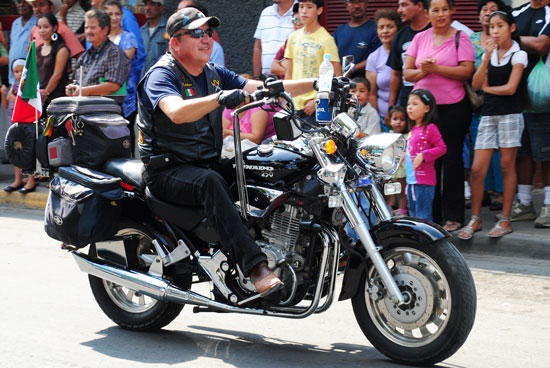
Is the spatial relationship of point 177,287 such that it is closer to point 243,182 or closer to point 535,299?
point 243,182

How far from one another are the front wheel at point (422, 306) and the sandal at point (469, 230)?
3.27 meters

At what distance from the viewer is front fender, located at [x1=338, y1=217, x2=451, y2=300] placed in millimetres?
4688

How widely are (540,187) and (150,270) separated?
5468 mm

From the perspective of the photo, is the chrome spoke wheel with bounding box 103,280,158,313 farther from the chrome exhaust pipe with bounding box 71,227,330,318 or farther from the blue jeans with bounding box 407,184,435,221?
the blue jeans with bounding box 407,184,435,221

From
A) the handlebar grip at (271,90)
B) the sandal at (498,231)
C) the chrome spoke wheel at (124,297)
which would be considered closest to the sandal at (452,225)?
the sandal at (498,231)

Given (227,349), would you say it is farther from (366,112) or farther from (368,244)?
(366,112)

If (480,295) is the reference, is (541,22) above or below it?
above

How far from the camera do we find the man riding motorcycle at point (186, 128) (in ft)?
16.5

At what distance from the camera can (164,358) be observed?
5180mm

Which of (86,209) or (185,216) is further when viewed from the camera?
(86,209)

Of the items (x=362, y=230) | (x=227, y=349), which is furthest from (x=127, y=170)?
(x=362, y=230)

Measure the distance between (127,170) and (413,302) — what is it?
1967 millimetres

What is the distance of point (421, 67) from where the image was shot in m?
8.39

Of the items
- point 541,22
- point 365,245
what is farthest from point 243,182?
point 541,22
